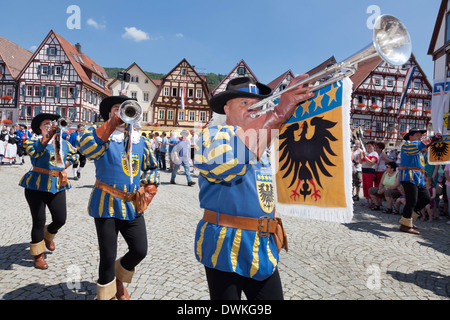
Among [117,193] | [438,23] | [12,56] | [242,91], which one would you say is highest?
[12,56]

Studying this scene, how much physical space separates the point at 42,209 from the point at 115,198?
1.74 metres

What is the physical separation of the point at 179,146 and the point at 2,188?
562 cm

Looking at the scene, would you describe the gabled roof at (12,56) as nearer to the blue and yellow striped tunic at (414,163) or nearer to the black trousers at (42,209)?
the black trousers at (42,209)

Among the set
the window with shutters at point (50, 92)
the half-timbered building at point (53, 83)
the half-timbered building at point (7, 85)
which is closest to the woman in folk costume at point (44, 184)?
the half-timbered building at point (53, 83)

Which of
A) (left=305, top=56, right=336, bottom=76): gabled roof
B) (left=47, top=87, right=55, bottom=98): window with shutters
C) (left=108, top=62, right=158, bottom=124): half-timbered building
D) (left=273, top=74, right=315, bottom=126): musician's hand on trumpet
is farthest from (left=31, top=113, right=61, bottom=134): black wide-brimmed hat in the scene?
(left=108, top=62, right=158, bottom=124): half-timbered building

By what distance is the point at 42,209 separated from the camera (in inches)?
153

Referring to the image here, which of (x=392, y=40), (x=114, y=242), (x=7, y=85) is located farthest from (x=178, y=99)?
(x=392, y=40)

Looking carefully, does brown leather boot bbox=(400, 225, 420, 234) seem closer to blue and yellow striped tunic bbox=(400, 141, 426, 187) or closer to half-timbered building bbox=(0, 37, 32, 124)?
blue and yellow striped tunic bbox=(400, 141, 426, 187)

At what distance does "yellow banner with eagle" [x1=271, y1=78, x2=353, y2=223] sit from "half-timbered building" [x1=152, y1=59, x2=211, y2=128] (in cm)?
3886

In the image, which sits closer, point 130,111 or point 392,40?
point 392,40

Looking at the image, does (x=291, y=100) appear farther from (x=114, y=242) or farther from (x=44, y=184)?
(x=44, y=184)

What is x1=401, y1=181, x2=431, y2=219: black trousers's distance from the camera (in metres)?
6.12

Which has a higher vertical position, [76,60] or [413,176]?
[76,60]
